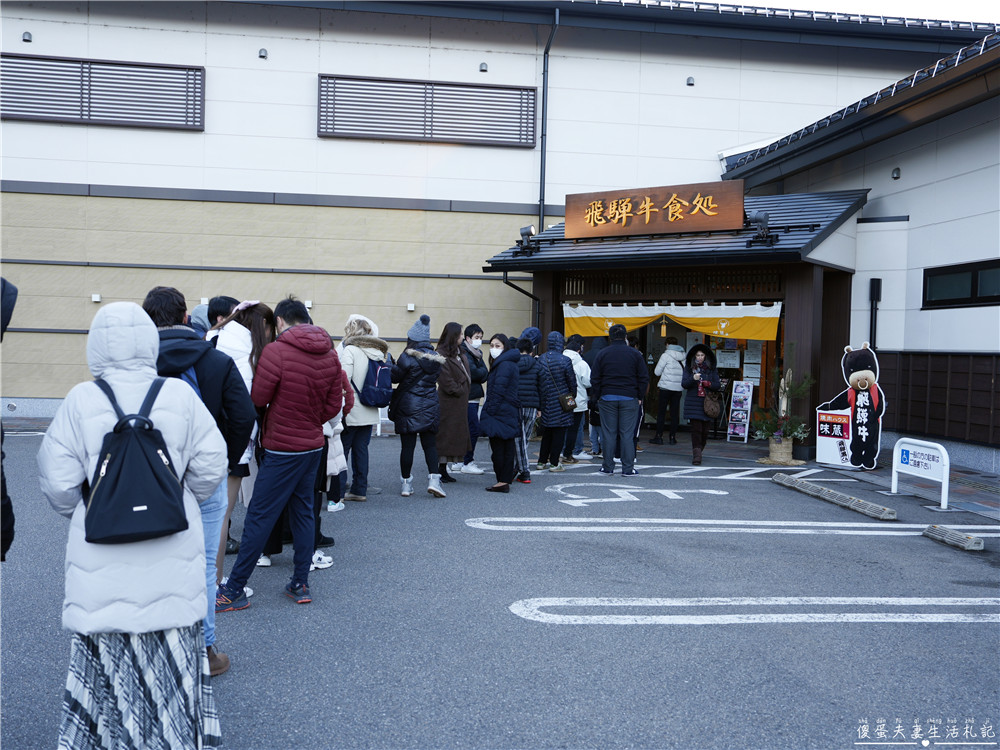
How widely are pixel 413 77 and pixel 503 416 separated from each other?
354 inches

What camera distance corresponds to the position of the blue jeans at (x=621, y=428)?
963 cm

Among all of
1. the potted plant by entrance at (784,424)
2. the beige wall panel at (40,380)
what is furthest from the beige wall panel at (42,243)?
the potted plant by entrance at (784,424)

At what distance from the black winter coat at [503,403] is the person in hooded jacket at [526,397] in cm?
30

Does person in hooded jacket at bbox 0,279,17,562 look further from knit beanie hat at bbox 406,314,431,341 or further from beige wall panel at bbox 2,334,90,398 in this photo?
beige wall panel at bbox 2,334,90,398

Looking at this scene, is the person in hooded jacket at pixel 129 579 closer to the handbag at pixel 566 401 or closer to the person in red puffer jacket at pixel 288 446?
the person in red puffer jacket at pixel 288 446

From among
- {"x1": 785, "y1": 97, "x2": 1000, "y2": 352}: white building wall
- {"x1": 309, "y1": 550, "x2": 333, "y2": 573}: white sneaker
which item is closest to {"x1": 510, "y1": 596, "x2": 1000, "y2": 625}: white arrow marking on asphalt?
{"x1": 309, "y1": 550, "x2": 333, "y2": 573}: white sneaker

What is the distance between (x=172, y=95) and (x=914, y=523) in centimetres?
1376

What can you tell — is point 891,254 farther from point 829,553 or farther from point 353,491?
point 353,491

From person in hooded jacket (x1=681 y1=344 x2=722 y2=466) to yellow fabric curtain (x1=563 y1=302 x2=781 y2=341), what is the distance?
479 millimetres

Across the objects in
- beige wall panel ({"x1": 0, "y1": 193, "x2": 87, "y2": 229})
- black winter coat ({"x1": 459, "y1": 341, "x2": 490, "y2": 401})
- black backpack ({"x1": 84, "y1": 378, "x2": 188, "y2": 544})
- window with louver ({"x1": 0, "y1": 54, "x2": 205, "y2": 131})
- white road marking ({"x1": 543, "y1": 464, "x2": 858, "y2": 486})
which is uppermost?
window with louver ({"x1": 0, "y1": 54, "x2": 205, "y2": 131})

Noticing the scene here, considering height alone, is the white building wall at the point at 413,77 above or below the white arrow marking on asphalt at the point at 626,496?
above

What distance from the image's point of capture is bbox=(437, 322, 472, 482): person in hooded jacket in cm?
830

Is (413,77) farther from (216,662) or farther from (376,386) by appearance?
(216,662)

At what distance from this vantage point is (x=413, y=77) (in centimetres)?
1462
